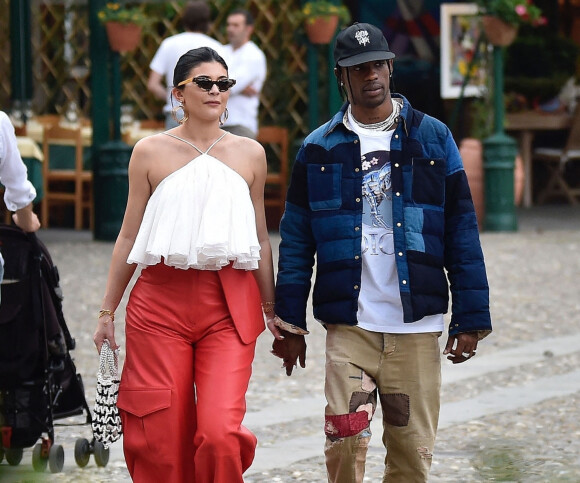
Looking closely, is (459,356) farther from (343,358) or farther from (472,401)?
(472,401)

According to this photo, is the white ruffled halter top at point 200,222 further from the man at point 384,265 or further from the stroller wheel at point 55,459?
the stroller wheel at point 55,459

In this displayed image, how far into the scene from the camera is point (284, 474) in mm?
5195

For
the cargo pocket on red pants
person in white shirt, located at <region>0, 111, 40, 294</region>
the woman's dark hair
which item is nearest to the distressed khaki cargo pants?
the cargo pocket on red pants

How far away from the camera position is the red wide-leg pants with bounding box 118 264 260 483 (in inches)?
151

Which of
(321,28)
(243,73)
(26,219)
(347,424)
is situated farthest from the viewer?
(321,28)

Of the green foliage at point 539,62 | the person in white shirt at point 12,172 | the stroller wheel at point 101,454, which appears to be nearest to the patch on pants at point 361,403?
the person in white shirt at point 12,172

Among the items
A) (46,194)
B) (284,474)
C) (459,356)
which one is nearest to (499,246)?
(46,194)

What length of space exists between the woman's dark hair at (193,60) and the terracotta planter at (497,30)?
9.40 metres

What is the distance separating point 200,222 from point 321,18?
9284mm

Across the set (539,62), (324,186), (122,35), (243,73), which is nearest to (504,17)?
(243,73)

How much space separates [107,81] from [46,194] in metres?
1.86

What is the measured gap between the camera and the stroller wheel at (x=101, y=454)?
5199mm

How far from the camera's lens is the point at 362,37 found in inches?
152

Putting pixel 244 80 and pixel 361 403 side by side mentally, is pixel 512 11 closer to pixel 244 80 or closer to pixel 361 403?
pixel 244 80
